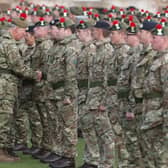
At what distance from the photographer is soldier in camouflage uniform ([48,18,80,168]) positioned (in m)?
10.5

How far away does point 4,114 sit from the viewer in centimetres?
1117

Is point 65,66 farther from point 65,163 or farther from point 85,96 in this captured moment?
point 65,163

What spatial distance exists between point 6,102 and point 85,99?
5.06 ft

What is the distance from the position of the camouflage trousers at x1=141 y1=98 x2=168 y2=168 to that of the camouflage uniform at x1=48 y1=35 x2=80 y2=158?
7.14ft

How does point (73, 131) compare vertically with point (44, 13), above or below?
below

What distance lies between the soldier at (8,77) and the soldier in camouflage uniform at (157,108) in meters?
3.09

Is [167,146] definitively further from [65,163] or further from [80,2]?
[80,2]

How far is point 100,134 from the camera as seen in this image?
9984 mm

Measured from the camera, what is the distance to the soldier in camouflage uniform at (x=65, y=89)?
10461 millimetres

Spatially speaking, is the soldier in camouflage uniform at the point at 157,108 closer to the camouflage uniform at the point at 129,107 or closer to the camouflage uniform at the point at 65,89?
the camouflage uniform at the point at 129,107

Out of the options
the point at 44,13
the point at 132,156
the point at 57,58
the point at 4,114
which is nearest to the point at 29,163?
the point at 4,114

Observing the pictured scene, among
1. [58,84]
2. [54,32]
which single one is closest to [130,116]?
[58,84]

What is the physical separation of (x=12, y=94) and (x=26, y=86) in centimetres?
71

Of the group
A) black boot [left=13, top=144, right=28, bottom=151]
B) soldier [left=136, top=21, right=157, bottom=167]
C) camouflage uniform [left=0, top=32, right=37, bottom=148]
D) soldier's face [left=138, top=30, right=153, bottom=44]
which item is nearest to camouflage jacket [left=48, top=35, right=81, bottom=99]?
camouflage uniform [left=0, top=32, right=37, bottom=148]
